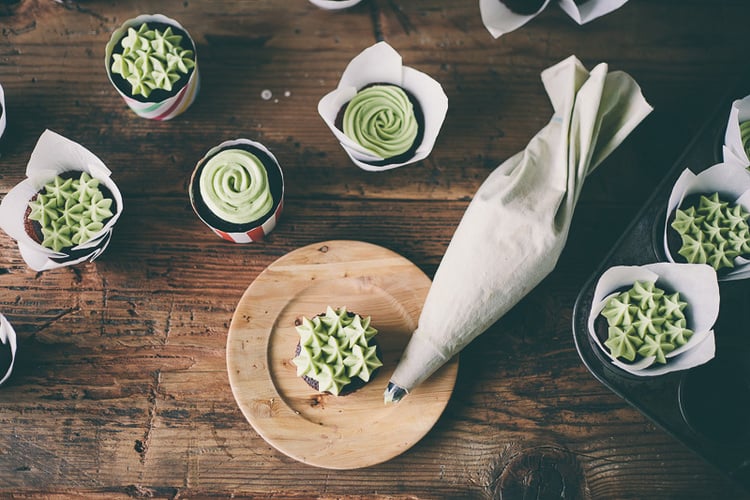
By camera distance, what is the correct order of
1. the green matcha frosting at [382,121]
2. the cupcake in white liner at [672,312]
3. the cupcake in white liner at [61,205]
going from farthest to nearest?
the green matcha frosting at [382,121] → the cupcake in white liner at [61,205] → the cupcake in white liner at [672,312]

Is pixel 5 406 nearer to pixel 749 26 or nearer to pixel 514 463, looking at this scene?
pixel 514 463

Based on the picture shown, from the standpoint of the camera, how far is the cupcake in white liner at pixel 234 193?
148 centimetres

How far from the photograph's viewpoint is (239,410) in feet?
5.22

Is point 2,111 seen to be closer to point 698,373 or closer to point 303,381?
point 303,381

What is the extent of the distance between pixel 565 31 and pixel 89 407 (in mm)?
1800

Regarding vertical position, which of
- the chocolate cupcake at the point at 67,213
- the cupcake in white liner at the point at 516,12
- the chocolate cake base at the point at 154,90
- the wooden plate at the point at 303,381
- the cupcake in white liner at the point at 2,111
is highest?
the cupcake in white liner at the point at 516,12

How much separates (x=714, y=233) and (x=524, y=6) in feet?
2.73

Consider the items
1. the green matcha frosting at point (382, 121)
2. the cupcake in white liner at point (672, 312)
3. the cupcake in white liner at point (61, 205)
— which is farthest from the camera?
the green matcha frosting at point (382, 121)

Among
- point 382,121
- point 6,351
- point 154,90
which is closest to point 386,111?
point 382,121

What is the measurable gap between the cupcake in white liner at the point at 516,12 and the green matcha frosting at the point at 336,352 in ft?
3.08

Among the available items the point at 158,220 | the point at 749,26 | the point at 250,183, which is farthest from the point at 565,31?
the point at 158,220

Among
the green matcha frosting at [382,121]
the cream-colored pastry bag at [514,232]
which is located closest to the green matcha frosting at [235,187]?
the green matcha frosting at [382,121]

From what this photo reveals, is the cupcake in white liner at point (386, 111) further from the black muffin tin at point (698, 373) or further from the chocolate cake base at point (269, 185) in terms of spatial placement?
the black muffin tin at point (698, 373)

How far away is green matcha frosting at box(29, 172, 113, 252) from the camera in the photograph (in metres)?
1.47
